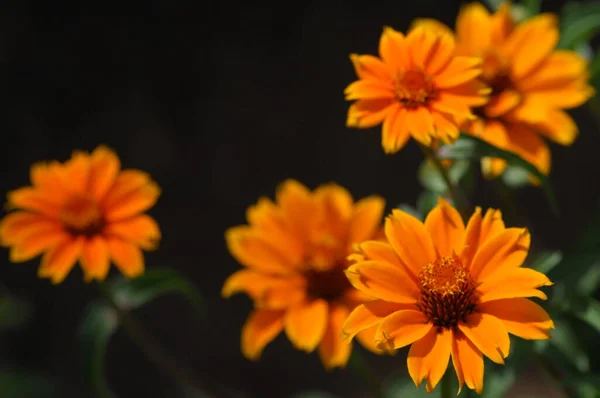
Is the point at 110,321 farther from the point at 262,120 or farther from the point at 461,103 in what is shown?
the point at 262,120

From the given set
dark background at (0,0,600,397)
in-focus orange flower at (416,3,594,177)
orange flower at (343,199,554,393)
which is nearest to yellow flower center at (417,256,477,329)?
orange flower at (343,199,554,393)

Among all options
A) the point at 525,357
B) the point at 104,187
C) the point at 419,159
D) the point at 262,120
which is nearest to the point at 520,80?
the point at 525,357

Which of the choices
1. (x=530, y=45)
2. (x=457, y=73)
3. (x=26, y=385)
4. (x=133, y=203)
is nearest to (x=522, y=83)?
(x=530, y=45)

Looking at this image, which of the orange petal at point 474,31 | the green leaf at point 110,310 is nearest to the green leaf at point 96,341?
the green leaf at point 110,310

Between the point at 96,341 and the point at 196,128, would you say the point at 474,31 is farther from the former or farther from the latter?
the point at 196,128

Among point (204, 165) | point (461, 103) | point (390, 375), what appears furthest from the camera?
point (204, 165)

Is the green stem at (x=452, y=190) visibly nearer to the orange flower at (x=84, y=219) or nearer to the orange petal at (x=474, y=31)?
the orange petal at (x=474, y=31)
